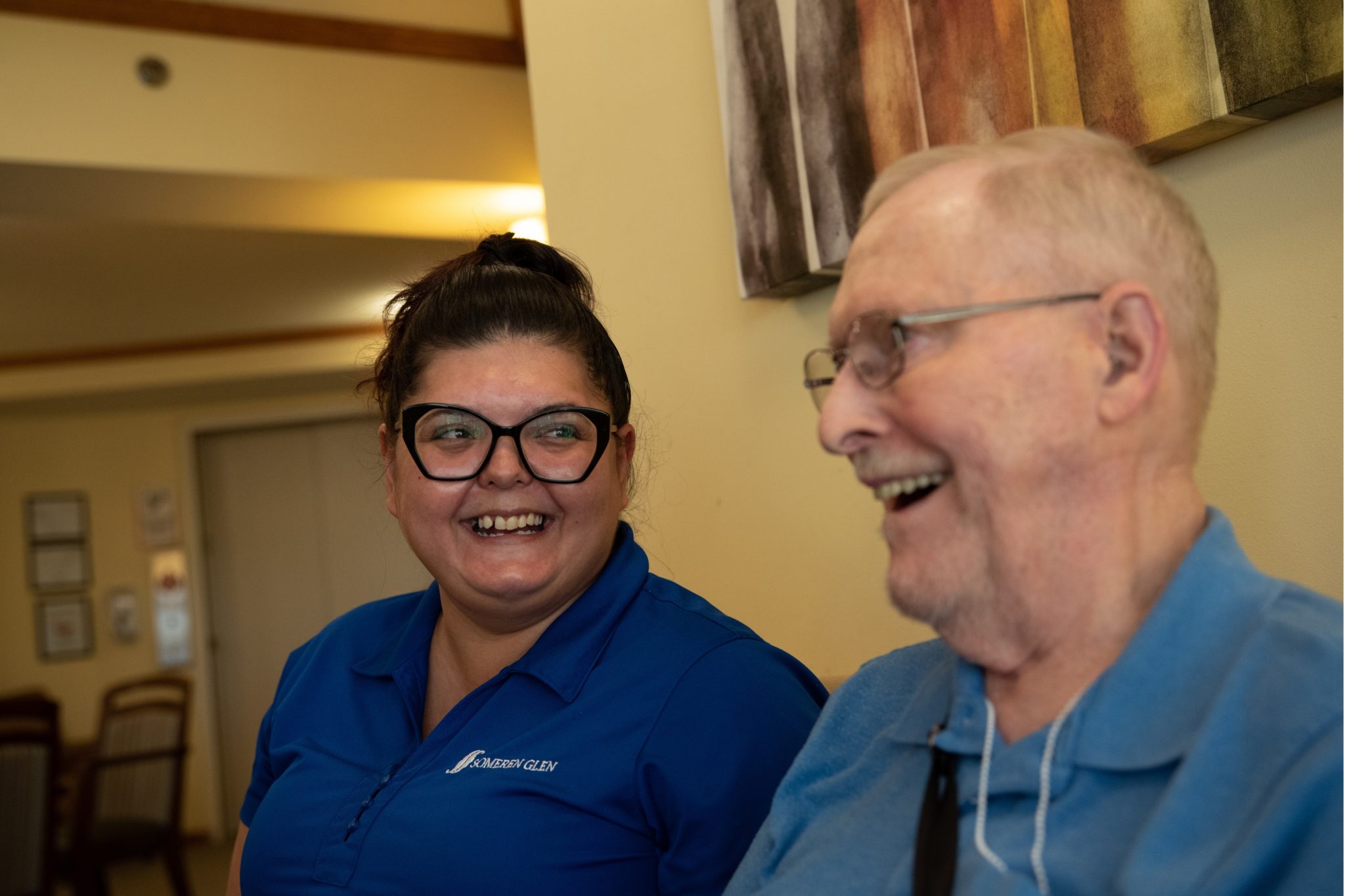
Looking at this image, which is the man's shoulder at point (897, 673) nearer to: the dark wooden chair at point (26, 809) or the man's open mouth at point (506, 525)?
the man's open mouth at point (506, 525)

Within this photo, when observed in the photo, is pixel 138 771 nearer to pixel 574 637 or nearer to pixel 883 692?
pixel 574 637

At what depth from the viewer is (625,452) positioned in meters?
1.69

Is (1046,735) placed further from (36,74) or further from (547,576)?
(36,74)

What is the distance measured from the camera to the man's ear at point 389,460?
5.54 feet

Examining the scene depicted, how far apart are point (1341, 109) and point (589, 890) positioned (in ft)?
3.70

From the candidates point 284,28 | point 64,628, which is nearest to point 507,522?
→ point 284,28

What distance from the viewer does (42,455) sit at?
26.1ft

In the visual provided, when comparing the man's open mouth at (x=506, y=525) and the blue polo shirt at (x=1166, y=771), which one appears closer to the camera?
the blue polo shirt at (x=1166, y=771)

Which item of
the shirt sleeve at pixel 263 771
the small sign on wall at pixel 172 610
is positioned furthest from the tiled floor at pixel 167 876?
the shirt sleeve at pixel 263 771

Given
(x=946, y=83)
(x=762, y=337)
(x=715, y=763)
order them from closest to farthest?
(x=715, y=763) → (x=946, y=83) → (x=762, y=337)

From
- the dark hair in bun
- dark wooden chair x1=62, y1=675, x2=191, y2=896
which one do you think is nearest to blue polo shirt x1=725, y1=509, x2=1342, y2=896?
the dark hair in bun

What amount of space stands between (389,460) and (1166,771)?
1192 millimetres

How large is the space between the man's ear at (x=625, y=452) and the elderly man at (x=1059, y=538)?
0.69 metres

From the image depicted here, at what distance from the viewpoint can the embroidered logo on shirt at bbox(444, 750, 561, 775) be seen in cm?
138
